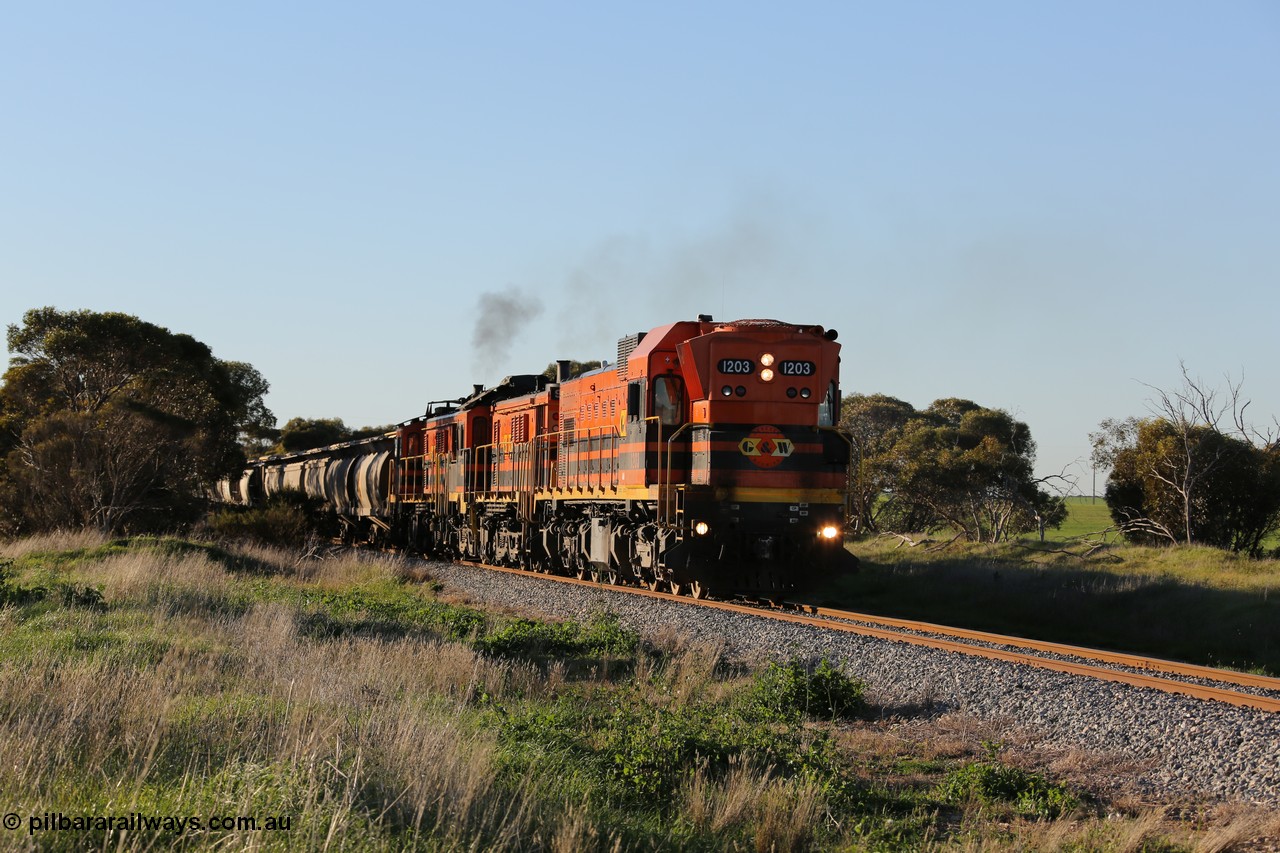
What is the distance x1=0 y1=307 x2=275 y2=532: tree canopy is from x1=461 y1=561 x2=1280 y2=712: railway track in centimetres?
1948

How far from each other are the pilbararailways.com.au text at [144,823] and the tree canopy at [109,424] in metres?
28.3

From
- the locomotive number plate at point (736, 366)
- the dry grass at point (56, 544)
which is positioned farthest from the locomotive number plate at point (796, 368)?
the dry grass at point (56, 544)

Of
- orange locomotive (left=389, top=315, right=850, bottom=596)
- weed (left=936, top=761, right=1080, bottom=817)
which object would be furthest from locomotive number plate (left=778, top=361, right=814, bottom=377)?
weed (left=936, top=761, right=1080, bottom=817)

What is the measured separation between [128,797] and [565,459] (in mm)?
17856

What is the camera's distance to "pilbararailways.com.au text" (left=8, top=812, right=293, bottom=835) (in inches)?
211

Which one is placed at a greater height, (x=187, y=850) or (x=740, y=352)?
(x=740, y=352)

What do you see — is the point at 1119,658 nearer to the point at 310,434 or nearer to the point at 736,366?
the point at 736,366

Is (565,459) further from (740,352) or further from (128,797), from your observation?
(128,797)

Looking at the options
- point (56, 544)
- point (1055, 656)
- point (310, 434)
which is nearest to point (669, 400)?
point (1055, 656)

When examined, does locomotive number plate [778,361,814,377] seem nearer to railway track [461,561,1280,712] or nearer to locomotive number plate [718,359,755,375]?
locomotive number plate [718,359,755,375]

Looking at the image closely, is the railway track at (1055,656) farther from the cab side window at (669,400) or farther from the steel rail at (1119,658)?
the cab side window at (669,400)

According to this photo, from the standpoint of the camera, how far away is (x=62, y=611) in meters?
14.7

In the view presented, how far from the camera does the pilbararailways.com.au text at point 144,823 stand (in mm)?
5352

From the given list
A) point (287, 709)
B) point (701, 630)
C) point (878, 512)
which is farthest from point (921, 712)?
point (878, 512)
